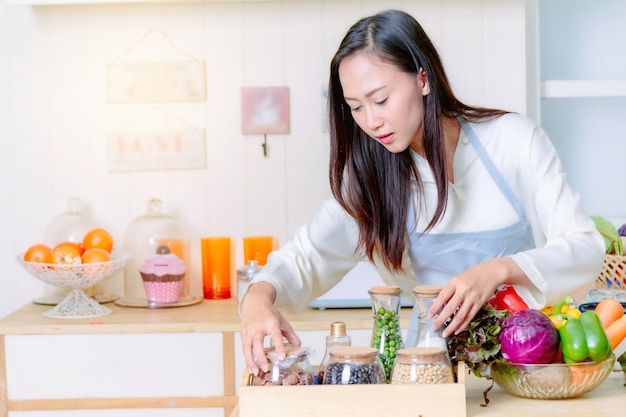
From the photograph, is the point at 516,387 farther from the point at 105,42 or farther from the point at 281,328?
the point at 105,42

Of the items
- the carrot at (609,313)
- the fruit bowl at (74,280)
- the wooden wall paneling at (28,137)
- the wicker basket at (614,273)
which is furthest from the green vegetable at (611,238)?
the wooden wall paneling at (28,137)

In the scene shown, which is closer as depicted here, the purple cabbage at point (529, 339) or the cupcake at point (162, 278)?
the purple cabbage at point (529, 339)

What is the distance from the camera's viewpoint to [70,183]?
2932mm

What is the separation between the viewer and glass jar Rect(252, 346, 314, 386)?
1330mm

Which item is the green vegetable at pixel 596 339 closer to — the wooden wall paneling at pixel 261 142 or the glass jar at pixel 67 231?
the wooden wall paneling at pixel 261 142

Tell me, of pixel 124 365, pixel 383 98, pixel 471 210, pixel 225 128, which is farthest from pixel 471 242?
pixel 225 128

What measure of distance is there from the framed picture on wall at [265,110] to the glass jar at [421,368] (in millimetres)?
1667

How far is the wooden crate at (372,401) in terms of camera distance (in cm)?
127

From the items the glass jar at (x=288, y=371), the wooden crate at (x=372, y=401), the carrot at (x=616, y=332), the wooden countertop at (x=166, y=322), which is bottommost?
the wooden countertop at (x=166, y=322)

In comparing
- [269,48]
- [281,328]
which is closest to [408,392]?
[281,328]

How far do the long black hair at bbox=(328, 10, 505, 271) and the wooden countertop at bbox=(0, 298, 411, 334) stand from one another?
0.66 m

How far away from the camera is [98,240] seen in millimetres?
2736

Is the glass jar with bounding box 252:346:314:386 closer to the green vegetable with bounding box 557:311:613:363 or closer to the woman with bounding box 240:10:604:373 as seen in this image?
the woman with bounding box 240:10:604:373

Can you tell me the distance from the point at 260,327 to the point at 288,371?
6.2 inches
